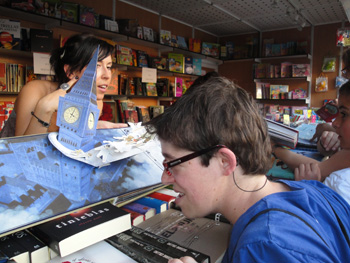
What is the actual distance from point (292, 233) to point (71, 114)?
0.69 meters

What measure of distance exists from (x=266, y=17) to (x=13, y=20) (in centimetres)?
394

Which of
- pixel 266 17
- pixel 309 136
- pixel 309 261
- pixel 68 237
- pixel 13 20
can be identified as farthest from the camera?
pixel 266 17

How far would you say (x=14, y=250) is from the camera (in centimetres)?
64

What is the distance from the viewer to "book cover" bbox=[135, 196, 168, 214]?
94 centimetres

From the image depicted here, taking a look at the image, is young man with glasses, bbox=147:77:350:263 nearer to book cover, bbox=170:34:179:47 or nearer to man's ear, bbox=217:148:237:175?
man's ear, bbox=217:148:237:175

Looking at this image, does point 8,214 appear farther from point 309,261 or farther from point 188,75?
point 188,75

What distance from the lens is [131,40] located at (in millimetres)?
3795

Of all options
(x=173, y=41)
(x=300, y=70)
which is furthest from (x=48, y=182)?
(x=300, y=70)

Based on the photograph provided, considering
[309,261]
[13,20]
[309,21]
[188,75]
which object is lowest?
[309,261]

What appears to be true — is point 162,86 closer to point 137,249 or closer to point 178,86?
point 178,86

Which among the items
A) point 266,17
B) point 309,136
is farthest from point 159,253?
point 266,17

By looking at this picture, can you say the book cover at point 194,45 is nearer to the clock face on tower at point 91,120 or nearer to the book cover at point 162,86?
the book cover at point 162,86

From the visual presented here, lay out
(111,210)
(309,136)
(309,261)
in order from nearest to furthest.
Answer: (309,261) → (111,210) → (309,136)

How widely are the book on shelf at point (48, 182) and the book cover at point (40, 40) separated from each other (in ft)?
7.29
